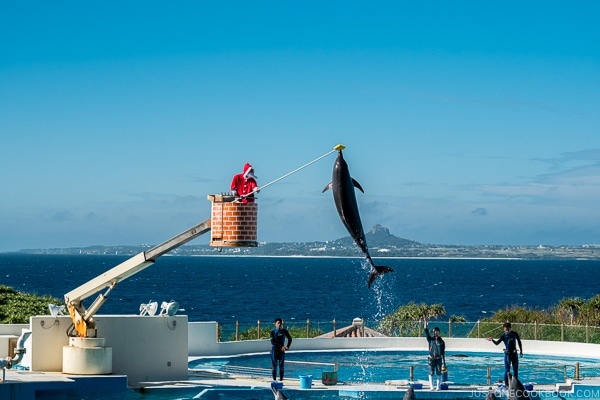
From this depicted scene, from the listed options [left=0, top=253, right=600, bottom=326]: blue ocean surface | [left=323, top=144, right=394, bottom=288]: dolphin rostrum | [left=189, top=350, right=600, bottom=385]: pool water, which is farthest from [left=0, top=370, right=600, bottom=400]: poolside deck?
[left=0, top=253, right=600, bottom=326]: blue ocean surface

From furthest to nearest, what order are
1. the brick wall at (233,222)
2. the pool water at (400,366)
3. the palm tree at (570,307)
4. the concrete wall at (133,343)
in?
the palm tree at (570,307), the pool water at (400,366), the concrete wall at (133,343), the brick wall at (233,222)

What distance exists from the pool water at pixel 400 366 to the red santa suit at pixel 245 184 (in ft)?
18.9

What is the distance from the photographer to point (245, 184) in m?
22.9

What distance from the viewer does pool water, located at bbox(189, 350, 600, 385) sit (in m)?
26.9

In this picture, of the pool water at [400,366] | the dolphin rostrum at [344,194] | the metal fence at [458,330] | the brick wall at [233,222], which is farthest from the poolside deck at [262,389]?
the metal fence at [458,330]

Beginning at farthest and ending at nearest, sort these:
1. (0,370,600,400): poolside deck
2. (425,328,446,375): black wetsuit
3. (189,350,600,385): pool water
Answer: (189,350,600,385): pool water
(425,328,446,375): black wetsuit
(0,370,600,400): poolside deck

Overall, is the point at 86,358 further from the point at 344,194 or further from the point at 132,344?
the point at 344,194

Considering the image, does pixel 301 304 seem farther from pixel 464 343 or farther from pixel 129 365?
pixel 129 365

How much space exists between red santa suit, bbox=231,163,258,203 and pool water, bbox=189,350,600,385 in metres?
5.76

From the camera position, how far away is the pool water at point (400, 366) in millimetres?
26867

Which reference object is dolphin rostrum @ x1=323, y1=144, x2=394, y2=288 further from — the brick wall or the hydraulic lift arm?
the hydraulic lift arm

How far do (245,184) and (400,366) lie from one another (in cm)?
694

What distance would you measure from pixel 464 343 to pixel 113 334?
46.8 feet

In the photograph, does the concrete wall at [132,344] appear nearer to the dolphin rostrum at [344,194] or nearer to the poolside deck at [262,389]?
the poolside deck at [262,389]
